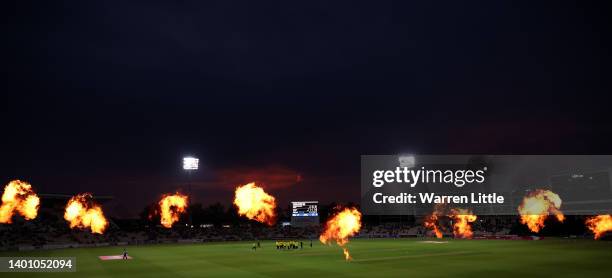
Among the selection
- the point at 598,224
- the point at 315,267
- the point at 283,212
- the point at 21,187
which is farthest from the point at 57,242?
the point at 283,212

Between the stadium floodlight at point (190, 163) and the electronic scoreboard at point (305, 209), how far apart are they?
29262 millimetres

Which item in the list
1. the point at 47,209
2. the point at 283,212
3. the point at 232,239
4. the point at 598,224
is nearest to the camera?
the point at 598,224

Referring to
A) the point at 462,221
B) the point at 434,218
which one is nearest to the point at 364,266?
the point at 462,221

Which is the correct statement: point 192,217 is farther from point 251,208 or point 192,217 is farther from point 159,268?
point 159,268

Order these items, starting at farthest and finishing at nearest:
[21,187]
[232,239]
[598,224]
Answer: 1. [232,239]
2. [598,224]
3. [21,187]

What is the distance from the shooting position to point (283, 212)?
612 ft

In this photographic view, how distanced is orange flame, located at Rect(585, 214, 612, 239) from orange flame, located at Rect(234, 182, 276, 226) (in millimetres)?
51680

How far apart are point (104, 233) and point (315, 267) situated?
61.9 m

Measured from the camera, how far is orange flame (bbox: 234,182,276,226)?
6538 centimetres

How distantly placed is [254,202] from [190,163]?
42.5 metres

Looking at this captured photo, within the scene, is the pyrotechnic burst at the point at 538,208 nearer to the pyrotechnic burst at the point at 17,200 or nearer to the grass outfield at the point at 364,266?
the grass outfield at the point at 364,266

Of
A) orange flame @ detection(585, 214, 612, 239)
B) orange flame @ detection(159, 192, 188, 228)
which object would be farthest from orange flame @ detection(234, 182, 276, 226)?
orange flame @ detection(585, 214, 612, 239)

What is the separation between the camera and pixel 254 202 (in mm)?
68750

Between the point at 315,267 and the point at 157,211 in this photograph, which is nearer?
the point at 315,267
